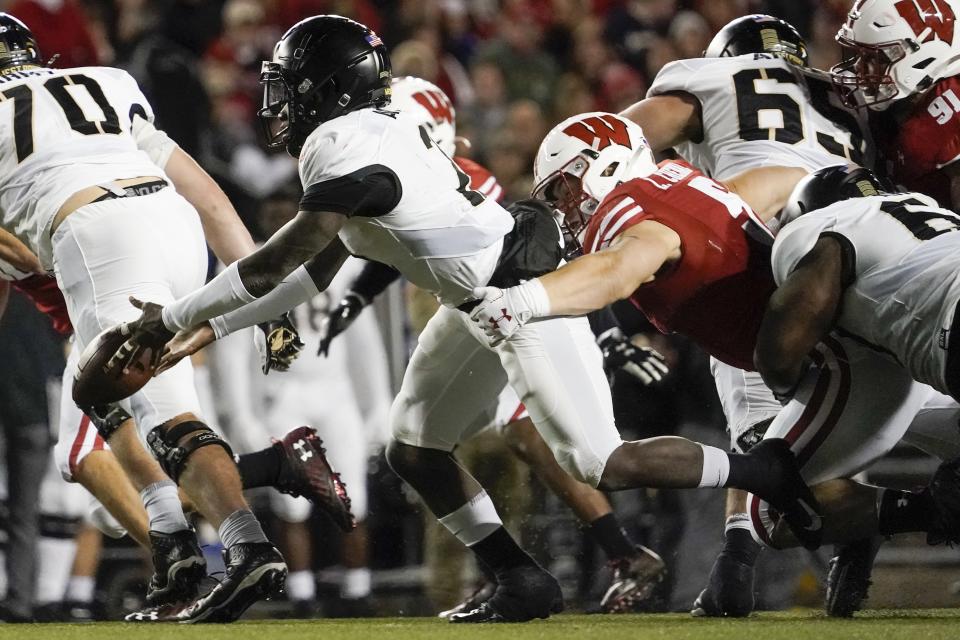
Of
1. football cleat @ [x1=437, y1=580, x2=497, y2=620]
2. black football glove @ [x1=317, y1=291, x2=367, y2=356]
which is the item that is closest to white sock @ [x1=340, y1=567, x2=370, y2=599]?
football cleat @ [x1=437, y1=580, x2=497, y2=620]

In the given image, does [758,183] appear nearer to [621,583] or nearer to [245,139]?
[621,583]

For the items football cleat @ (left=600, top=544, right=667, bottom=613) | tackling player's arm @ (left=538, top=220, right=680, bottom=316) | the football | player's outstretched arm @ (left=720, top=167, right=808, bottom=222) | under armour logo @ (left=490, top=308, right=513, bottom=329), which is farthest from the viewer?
football cleat @ (left=600, top=544, right=667, bottom=613)

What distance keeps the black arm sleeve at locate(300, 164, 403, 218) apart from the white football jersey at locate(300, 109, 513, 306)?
0.02 m

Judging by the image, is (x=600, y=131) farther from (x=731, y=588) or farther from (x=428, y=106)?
(x=428, y=106)

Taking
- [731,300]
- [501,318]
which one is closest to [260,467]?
[501,318]

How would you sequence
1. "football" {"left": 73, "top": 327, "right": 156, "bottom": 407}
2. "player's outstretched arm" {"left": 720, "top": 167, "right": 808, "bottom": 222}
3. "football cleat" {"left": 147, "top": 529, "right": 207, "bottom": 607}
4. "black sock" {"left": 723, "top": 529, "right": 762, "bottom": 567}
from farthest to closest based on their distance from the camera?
"player's outstretched arm" {"left": 720, "top": 167, "right": 808, "bottom": 222}
"black sock" {"left": 723, "top": 529, "right": 762, "bottom": 567}
"football cleat" {"left": 147, "top": 529, "right": 207, "bottom": 607}
"football" {"left": 73, "top": 327, "right": 156, "bottom": 407}

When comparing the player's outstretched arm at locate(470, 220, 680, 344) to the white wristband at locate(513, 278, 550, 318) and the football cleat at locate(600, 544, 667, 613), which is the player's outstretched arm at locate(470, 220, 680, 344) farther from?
the football cleat at locate(600, 544, 667, 613)

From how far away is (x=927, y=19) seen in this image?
178 inches

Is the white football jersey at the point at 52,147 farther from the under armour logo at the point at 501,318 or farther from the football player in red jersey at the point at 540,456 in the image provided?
the under armour logo at the point at 501,318

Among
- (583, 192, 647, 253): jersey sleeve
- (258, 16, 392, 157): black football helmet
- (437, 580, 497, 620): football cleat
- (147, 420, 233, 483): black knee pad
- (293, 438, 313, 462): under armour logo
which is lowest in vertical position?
(437, 580, 497, 620): football cleat

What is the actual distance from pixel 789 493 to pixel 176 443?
1.67m

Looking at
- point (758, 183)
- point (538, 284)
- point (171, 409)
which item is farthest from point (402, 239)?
point (758, 183)

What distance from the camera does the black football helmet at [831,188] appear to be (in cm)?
386

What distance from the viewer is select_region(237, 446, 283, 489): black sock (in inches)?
183
